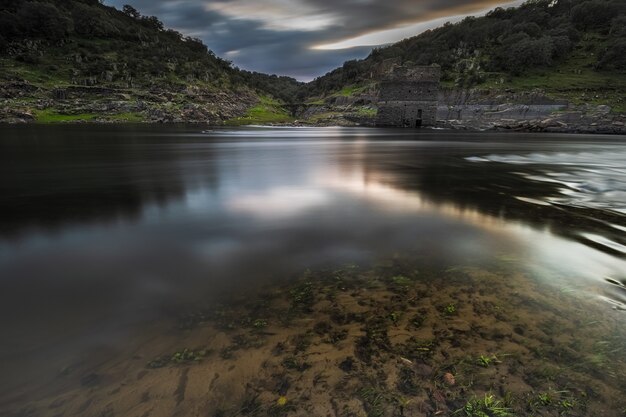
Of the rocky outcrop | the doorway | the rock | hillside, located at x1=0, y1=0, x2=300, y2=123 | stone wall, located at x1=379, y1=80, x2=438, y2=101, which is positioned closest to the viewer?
the rock

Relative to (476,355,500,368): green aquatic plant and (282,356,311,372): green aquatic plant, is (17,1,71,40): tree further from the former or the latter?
(476,355,500,368): green aquatic plant

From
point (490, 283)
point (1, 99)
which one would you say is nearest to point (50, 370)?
point (490, 283)

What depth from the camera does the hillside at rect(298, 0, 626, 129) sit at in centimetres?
6950

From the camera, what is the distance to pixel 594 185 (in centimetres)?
1412

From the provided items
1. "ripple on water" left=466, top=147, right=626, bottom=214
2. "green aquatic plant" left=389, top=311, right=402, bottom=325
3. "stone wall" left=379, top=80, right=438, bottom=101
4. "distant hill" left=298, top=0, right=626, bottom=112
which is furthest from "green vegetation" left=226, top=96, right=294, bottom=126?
"green aquatic plant" left=389, top=311, right=402, bottom=325

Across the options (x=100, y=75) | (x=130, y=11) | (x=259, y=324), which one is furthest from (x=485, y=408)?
(x=130, y=11)

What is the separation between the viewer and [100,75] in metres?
82.2

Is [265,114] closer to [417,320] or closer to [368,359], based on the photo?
[417,320]

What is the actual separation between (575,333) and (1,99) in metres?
89.9

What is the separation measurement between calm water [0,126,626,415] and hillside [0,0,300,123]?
65.5 metres

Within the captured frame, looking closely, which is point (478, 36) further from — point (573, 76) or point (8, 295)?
point (8, 295)

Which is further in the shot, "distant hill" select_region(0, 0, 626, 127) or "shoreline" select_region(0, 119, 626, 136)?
"distant hill" select_region(0, 0, 626, 127)

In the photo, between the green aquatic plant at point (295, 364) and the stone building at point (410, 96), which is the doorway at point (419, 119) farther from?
the green aquatic plant at point (295, 364)

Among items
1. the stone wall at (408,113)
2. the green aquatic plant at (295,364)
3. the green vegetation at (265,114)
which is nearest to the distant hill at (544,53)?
the stone wall at (408,113)
